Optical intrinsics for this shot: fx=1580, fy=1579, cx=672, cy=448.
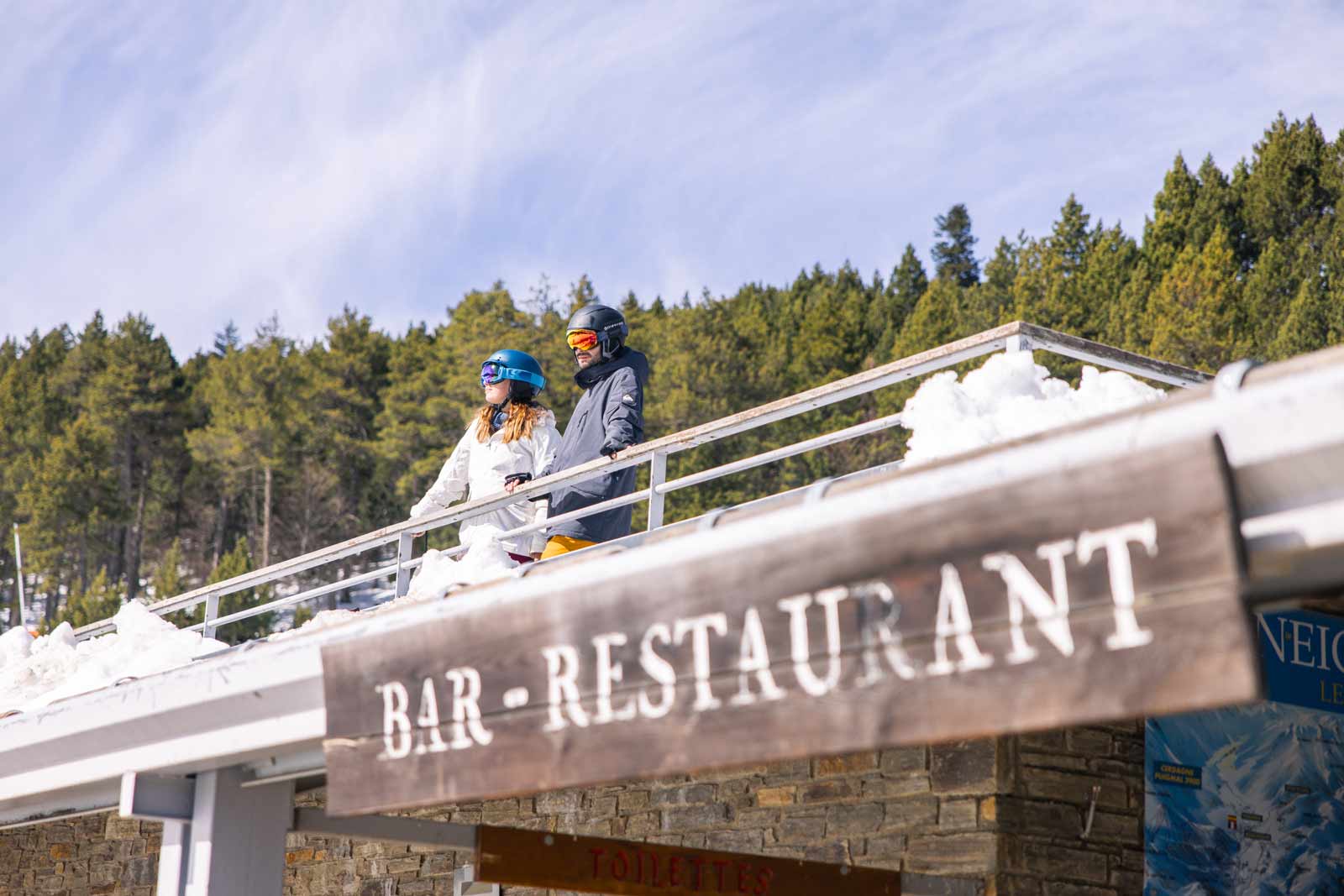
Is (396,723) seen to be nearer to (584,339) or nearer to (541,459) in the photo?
(584,339)

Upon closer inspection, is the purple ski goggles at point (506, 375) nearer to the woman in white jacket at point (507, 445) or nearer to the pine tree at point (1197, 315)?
the woman in white jacket at point (507, 445)

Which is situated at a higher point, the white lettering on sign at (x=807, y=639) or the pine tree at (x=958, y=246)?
the pine tree at (x=958, y=246)

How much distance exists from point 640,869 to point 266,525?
60255 mm

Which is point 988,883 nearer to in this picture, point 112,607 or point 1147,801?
point 1147,801

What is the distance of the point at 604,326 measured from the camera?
7516mm


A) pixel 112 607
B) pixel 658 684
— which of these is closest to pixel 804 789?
pixel 658 684

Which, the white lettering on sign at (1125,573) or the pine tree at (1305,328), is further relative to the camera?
the pine tree at (1305,328)

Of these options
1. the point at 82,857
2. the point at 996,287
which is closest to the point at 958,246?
the point at 996,287

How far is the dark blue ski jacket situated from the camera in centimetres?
706

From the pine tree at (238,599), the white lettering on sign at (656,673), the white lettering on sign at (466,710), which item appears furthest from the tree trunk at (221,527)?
the white lettering on sign at (656,673)

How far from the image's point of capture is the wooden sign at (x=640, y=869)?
4.45m

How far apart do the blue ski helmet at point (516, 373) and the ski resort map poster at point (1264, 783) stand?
358 cm

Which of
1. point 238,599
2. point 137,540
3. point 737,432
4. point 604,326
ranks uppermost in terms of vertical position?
point 137,540

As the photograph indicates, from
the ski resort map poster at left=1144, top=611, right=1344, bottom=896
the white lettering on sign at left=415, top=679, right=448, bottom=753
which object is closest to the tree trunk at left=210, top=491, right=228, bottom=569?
the ski resort map poster at left=1144, top=611, right=1344, bottom=896
